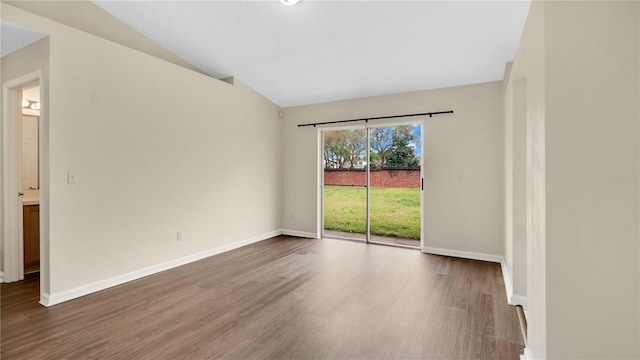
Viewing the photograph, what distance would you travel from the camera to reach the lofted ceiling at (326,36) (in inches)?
116

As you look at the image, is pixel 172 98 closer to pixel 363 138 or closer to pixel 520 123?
pixel 363 138

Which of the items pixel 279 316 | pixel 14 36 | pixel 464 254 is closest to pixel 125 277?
pixel 279 316

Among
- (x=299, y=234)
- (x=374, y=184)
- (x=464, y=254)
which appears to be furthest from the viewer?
(x=299, y=234)

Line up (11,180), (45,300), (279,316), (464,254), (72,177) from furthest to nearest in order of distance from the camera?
(464,254), (11,180), (72,177), (45,300), (279,316)

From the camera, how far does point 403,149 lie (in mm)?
4918

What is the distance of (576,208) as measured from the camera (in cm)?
134

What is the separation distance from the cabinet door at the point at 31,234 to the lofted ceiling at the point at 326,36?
2.20 m

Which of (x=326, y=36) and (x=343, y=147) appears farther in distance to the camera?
(x=343, y=147)

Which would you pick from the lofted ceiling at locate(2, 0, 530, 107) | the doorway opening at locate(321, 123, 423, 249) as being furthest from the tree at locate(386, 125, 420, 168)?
the lofted ceiling at locate(2, 0, 530, 107)

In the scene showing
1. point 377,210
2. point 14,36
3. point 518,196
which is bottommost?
point 377,210

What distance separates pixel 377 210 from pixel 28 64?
483cm

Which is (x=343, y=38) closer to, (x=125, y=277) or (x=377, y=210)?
(x=377, y=210)

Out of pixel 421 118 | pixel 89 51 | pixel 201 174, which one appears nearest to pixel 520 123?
pixel 421 118

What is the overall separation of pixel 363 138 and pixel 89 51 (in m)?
3.86
